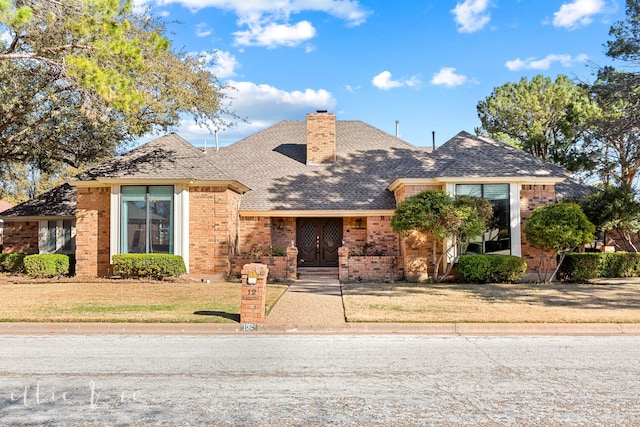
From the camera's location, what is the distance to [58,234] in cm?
2234

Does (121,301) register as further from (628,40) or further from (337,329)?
(628,40)

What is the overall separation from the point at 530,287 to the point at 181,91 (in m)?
12.5

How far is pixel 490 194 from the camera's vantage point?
17.5 metres

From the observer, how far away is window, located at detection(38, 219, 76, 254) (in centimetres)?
2233

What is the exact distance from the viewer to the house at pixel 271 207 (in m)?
17.6

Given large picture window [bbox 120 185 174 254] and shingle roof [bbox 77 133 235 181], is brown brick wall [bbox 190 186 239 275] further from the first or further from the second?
large picture window [bbox 120 185 174 254]

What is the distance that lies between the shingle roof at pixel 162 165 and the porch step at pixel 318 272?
190 inches

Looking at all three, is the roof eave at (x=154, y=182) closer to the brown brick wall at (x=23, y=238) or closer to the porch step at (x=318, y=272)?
the porch step at (x=318, y=272)

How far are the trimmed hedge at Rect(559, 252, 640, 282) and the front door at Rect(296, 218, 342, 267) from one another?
858 centimetres

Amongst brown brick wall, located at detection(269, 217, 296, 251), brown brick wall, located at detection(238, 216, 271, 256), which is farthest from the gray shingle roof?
brown brick wall, located at detection(269, 217, 296, 251)

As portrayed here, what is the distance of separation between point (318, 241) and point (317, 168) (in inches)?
138

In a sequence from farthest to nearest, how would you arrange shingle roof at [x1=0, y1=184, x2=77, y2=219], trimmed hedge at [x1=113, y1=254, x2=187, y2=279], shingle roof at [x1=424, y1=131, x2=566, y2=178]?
shingle roof at [x1=0, y1=184, x2=77, y2=219] < shingle roof at [x1=424, y1=131, x2=566, y2=178] < trimmed hedge at [x1=113, y1=254, x2=187, y2=279]

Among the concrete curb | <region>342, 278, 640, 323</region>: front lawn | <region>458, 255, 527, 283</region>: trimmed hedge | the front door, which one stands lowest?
the concrete curb

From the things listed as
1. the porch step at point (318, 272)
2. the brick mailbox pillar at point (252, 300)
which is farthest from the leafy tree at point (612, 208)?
the brick mailbox pillar at point (252, 300)
